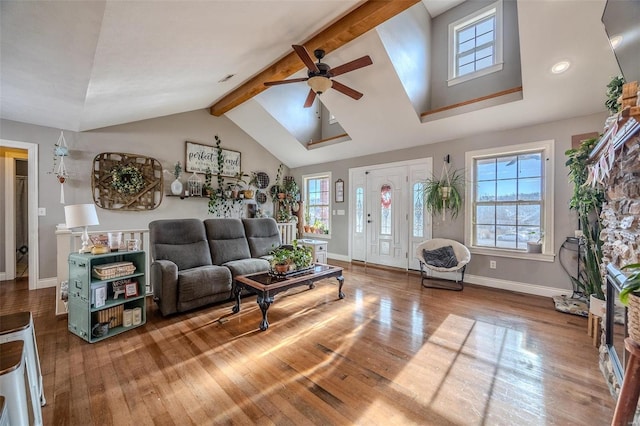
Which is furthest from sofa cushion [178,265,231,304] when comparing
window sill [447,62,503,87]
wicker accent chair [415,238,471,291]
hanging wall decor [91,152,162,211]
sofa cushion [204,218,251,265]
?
window sill [447,62,503,87]

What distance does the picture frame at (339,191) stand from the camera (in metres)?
6.26

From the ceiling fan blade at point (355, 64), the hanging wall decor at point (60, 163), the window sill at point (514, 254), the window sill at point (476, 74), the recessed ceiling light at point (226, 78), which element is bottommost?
the window sill at point (514, 254)

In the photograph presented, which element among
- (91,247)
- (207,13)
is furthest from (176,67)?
(91,247)

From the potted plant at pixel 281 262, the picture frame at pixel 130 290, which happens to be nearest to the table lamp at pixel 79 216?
the picture frame at pixel 130 290

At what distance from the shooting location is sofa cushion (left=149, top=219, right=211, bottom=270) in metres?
3.24

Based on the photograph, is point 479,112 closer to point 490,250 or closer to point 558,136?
point 558,136

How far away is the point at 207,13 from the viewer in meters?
2.19

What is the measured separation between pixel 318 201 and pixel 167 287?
4479 millimetres

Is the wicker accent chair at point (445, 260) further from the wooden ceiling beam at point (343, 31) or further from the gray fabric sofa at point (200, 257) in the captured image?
the wooden ceiling beam at point (343, 31)

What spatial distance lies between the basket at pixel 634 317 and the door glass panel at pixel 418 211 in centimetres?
384

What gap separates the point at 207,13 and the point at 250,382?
284cm

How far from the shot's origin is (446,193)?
439cm

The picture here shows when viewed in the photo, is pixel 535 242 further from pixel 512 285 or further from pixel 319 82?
pixel 319 82

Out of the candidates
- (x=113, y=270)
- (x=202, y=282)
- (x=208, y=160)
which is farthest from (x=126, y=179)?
(x=202, y=282)
